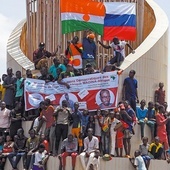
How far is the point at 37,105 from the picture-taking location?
89.2ft

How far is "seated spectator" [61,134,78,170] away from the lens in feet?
83.6

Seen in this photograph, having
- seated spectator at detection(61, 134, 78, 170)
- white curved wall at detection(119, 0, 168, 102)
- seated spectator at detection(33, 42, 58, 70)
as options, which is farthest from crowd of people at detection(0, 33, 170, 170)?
white curved wall at detection(119, 0, 168, 102)

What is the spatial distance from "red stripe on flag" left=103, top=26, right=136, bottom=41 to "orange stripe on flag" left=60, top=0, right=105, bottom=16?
0.57 m

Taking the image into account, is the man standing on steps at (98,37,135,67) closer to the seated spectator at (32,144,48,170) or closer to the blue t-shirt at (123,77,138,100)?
the blue t-shirt at (123,77,138,100)

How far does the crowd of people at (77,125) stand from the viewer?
84.0 ft

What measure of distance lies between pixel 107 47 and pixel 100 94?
1877 mm

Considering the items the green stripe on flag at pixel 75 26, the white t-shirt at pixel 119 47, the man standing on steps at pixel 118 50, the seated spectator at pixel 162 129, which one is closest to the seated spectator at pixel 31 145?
the seated spectator at pixel 162 129

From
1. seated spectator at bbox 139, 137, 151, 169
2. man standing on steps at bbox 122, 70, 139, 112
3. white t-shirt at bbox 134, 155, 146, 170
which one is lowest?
white t-shirt at bbox 134, 155, 146, 170

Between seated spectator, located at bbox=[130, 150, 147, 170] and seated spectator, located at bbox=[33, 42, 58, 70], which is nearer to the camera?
seated spectator, located at bbox=[130, 150, 147, 170]

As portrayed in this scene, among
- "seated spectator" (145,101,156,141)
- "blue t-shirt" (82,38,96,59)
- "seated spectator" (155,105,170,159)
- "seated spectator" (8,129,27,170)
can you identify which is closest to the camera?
"seated spectator" (8,129,27,170)

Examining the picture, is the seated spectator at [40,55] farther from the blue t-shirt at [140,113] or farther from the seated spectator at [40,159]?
the seated spectator at [40,159]

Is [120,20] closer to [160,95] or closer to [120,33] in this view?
[120,33]

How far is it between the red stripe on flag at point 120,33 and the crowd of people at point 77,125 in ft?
3.42

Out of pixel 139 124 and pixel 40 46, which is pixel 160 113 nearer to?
pixel 139 124
